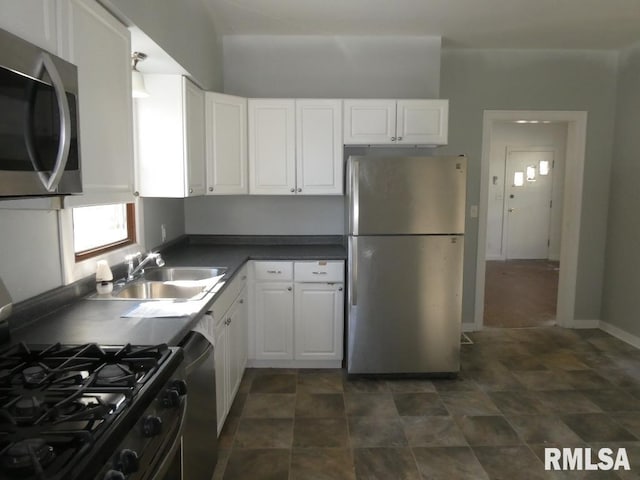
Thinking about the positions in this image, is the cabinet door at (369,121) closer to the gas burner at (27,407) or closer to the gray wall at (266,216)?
the gray wall at (266,216)

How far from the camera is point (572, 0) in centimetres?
299

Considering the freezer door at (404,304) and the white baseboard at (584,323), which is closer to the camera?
the freezer door at (404,304)

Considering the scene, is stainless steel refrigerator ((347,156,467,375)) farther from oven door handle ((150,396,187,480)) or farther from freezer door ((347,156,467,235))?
oven door handle ((150,396,187,480))

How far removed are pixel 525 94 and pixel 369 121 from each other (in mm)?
1742

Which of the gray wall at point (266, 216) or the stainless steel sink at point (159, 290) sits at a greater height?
the gray wall at point (266, 216)

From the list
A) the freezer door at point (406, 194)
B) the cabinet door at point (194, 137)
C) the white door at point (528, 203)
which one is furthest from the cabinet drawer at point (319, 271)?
the white door at point (528, 203)

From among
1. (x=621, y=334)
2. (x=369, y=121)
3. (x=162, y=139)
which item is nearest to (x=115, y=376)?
(x=162, y=139)

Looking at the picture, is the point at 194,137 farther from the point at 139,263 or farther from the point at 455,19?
the point at 455,19

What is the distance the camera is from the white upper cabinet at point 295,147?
3455mm

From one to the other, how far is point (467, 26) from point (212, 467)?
3507mm

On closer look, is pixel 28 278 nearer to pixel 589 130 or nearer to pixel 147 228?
pixel 147 228

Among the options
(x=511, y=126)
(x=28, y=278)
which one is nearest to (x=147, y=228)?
(x=28, y=278)

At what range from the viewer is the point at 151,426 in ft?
3.69

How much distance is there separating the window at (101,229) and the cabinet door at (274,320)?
1.04 metres
